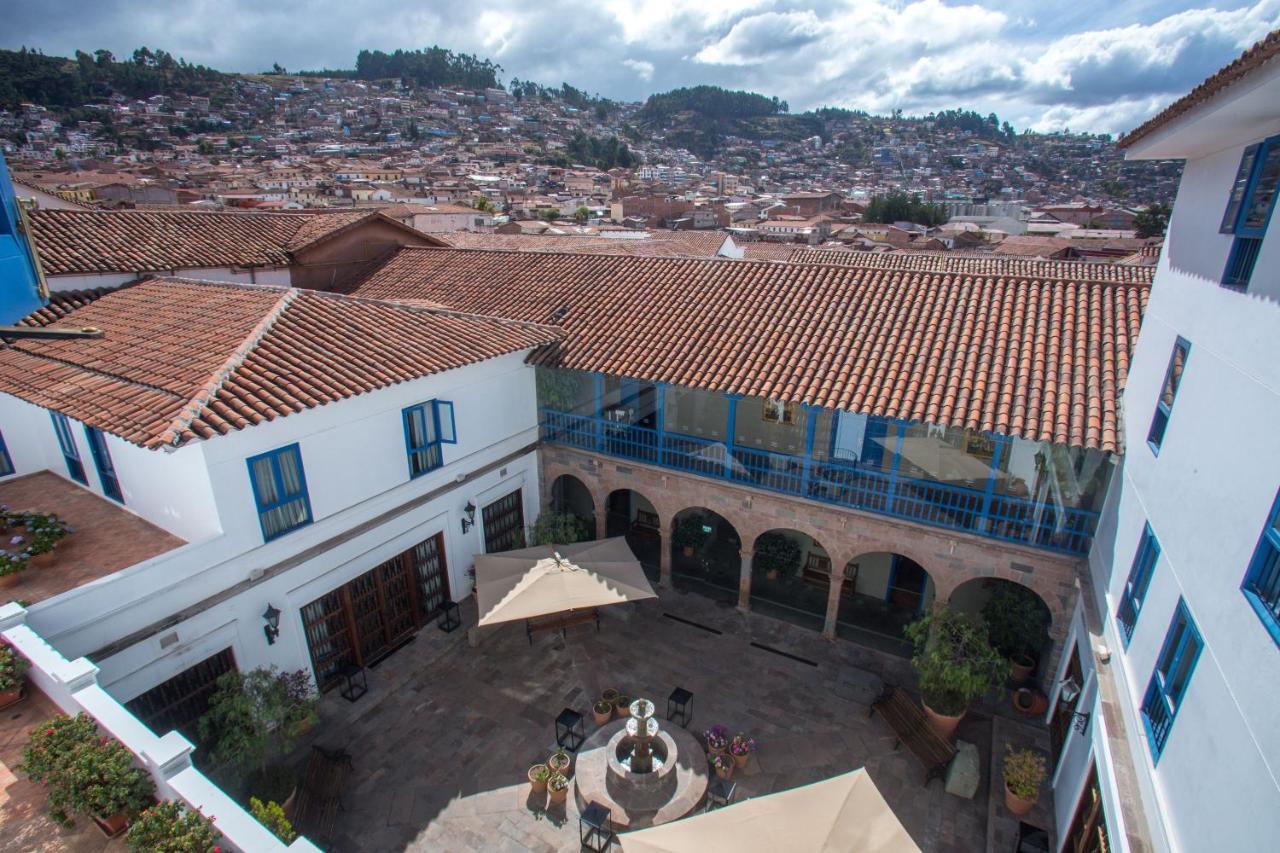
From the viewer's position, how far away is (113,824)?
6.30 m

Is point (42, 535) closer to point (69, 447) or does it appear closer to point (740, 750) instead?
point (69, 447)

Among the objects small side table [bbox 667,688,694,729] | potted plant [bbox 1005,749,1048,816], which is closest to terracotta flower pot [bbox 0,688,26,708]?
small side table [bbox 667,688,694,729]

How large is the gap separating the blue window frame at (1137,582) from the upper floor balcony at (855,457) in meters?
3.20

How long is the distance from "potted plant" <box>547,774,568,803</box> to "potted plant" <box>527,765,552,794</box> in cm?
14

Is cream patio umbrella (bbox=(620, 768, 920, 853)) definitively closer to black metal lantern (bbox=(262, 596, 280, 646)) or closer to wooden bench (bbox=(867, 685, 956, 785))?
wooden bench (bbox=(867, 685, 956, 785))

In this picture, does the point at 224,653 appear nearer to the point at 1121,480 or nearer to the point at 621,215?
the point at 1121,480

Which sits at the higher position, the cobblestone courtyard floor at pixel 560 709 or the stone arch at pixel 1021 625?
the stone arch at pixel 1021 625

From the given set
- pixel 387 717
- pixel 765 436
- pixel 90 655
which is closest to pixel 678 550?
pixel 765 436

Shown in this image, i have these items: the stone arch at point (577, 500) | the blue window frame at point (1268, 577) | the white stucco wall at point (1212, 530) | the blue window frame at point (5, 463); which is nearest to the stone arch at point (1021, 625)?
the white stucco wall at point (1212, 530)

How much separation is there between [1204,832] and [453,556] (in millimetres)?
13231

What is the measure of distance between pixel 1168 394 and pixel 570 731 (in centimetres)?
1029

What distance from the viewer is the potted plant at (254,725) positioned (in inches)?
394

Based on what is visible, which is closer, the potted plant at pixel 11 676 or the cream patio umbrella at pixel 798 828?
the cream patio umbrella at pixel 798 828

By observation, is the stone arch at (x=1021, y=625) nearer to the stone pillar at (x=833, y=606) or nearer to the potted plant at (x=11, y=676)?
the stone pillar at (x=833, y=606)
